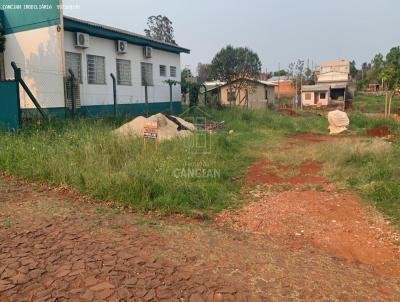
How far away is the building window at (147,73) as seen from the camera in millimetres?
17100

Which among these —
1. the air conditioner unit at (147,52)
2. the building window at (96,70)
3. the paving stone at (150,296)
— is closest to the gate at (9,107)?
the building window at (96,70)

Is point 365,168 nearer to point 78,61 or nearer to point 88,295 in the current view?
point 88,295

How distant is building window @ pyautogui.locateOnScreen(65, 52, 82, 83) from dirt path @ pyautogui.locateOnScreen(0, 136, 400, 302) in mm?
8730

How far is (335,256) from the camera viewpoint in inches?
144

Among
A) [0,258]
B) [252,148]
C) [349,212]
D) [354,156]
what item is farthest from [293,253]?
[252,148]

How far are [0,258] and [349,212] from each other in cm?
419

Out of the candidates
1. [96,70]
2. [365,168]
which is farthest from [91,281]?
[96,70]

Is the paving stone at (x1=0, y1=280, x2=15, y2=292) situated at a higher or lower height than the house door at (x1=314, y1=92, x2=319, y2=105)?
lower

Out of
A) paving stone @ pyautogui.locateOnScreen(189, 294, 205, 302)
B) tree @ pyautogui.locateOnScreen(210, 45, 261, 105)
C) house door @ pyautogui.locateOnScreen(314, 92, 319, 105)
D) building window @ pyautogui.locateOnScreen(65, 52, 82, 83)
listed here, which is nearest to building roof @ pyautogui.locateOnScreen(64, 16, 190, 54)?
building window @ pyautogui.locateOnScreen(65, 52, 82, 83)

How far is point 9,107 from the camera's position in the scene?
9031 mm

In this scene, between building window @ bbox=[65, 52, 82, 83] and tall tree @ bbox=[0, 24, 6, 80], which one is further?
tall tree @ bbox=[0, 24, 6, 80]

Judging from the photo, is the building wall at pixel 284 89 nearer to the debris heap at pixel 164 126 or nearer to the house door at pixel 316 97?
the house door at pixel 316 97

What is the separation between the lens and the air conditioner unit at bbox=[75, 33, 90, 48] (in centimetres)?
1280

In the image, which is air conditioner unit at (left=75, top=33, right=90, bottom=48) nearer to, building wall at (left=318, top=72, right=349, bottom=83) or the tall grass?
the tall grass
